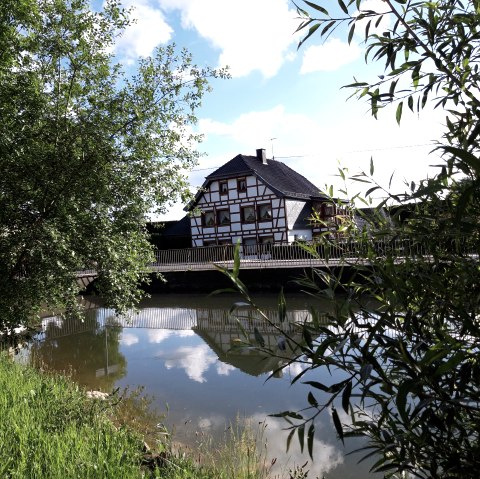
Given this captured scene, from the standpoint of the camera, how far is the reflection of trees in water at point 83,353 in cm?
948

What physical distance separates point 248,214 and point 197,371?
24.5 m

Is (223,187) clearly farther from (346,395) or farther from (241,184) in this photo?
(346,395)

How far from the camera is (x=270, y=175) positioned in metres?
34.7

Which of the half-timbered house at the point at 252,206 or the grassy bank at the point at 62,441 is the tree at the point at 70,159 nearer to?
the grassy bank at the point at 62,441

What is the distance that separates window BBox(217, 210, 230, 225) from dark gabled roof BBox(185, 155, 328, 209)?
1.96 metres

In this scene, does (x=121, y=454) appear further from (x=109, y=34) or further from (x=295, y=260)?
(x=295, y=260)

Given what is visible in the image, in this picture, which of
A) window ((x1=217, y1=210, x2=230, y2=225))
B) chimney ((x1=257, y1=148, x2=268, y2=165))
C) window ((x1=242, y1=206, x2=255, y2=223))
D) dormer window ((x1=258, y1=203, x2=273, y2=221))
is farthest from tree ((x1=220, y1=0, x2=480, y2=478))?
chimney ((x1=257, y1=148, x2=268, y2=165))

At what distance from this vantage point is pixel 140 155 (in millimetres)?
7457

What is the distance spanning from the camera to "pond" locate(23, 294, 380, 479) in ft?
17.3

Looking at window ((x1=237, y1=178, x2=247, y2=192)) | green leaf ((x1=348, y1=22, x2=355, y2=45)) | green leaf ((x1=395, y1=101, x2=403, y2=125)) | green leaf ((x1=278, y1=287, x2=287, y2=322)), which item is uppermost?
window ((x1=237, y1=178, x2=247, y2=192))

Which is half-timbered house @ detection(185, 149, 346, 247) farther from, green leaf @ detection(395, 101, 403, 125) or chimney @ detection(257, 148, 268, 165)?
green leaf @ detection(395, 101, 403, 125)

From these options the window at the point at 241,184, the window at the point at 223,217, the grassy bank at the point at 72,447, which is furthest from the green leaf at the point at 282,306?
the window at the point at 223,217

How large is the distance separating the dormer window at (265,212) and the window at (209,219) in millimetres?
3577

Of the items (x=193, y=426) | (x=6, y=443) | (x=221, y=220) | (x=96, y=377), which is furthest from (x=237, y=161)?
(x=6, y=443)
